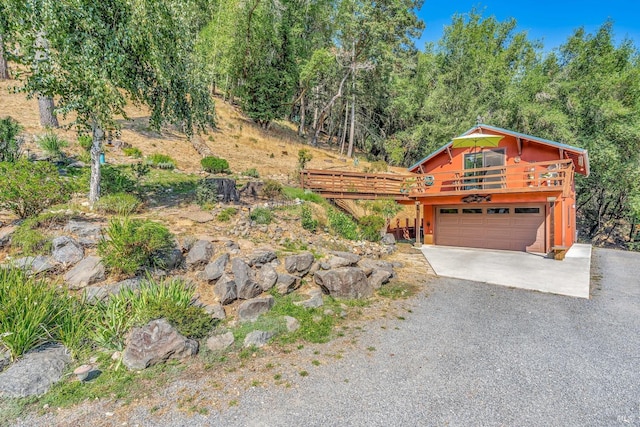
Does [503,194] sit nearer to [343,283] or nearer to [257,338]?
[343,283]

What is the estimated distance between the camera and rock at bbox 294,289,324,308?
6.03m

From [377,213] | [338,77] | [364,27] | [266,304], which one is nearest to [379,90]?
[338,77]

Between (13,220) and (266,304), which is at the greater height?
(13,220)

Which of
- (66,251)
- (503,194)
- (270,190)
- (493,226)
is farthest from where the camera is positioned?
(493,226)

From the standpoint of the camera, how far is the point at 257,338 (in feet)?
15.5

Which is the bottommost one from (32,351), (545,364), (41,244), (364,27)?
(545,364)

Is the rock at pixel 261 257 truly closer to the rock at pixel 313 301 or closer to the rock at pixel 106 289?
the rock at pixel 313 301

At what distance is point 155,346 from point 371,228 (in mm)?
9668

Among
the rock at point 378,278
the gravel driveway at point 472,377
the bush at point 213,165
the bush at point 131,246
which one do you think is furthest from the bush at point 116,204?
the bush at point 213,165

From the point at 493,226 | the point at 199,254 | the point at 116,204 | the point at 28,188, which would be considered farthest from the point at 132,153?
the point at 493,226

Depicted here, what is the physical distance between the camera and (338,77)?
30188 mm

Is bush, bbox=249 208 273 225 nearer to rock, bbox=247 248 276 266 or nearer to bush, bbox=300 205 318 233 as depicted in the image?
bush, bbox=300 205 318 233

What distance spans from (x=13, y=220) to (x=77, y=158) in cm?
598

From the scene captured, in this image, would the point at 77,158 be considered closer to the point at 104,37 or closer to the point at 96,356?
the point at 104,37
